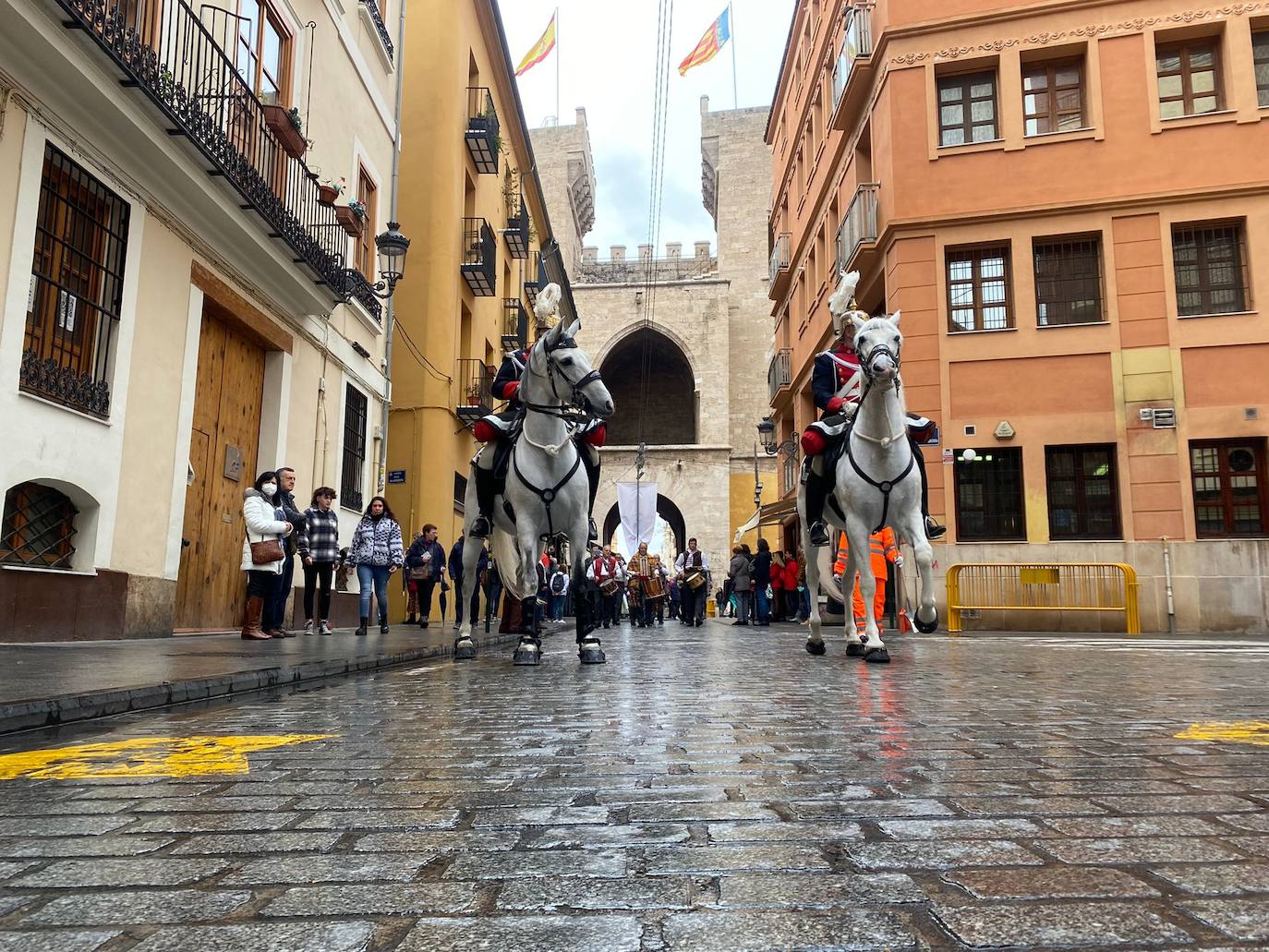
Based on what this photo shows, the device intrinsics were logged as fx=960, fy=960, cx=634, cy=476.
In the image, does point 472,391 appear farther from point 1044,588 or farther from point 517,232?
point 1044,588

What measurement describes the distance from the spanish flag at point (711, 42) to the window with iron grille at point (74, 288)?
126ft

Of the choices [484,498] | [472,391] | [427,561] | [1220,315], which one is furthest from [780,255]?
[484,498]

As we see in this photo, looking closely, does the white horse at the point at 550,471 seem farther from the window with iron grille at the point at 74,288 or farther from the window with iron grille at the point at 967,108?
the window with iron grille at the point at 967,108

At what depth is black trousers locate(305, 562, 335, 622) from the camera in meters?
12.7

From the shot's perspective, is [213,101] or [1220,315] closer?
[213,101]

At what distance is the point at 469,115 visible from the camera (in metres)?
23.5

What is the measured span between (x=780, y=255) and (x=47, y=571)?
2825 cm

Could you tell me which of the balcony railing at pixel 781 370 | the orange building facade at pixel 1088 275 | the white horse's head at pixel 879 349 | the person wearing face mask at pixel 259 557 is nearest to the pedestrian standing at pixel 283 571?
the person wearing face mask at pixel 259 557

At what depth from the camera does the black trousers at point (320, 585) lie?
12.7 meters

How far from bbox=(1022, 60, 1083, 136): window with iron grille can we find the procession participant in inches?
515

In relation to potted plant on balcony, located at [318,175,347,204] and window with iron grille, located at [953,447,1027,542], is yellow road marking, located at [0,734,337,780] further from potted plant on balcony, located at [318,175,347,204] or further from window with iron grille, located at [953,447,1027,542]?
window with iron grille, located at [953,447,1027,542]

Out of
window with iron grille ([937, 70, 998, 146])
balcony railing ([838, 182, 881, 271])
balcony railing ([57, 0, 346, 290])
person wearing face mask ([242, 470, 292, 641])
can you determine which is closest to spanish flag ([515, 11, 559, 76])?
balcony railing ([838, 182, 881, 271])

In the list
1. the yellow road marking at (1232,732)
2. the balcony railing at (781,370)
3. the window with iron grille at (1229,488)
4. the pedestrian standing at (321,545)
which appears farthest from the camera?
the balcony railing at (781,370)

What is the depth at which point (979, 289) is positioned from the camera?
1923 cm
